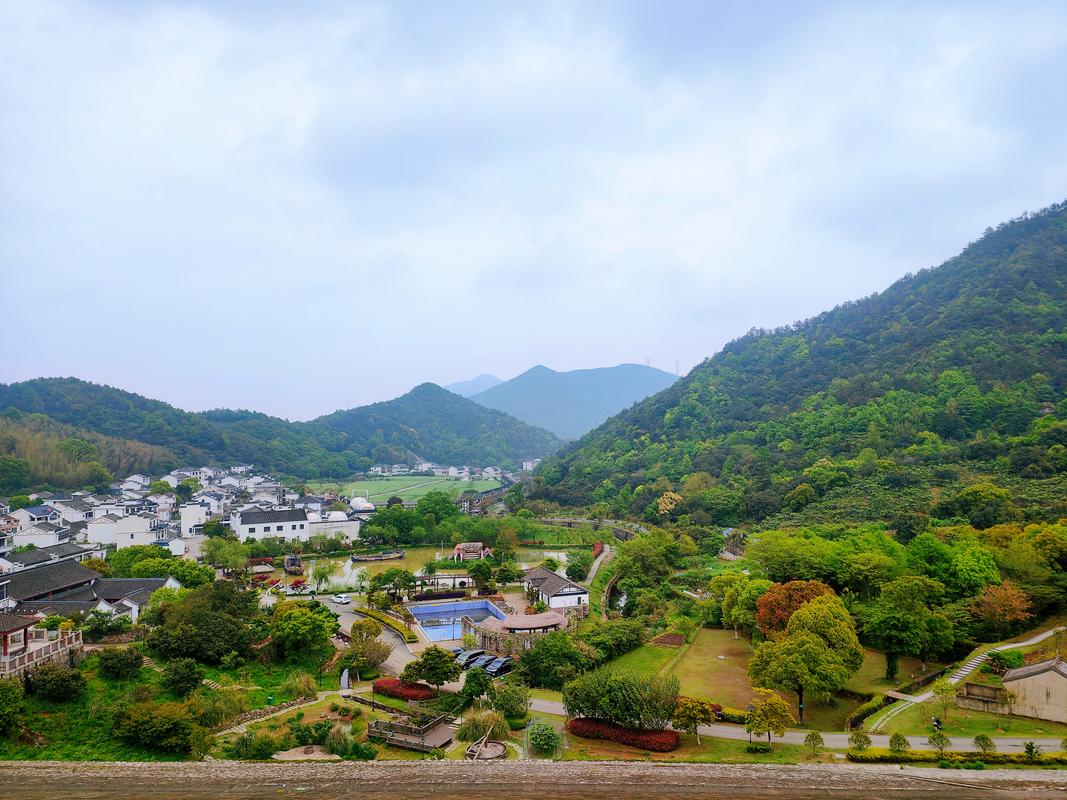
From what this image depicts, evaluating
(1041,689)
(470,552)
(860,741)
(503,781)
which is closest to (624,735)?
(503,781)

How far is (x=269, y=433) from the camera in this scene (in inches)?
4099

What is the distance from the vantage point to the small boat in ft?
130

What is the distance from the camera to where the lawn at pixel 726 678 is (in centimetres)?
1736

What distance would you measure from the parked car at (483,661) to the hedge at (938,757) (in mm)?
12134

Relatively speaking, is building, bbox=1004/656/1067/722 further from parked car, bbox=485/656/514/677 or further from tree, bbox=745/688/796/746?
parked car, bbox=485/656/514/677

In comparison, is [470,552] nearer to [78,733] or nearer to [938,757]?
[78,733]

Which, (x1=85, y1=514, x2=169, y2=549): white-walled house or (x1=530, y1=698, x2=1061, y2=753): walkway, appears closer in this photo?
(x1=530, y1=698, x2=1061, y2=753): walkway

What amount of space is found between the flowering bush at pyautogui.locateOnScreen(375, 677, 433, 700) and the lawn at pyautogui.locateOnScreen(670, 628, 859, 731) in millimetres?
7953

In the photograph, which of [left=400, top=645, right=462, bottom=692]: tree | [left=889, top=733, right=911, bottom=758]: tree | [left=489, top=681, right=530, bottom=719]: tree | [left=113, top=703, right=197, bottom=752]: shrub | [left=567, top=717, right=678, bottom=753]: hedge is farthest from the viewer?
[left=400, top=645, right=462, bottom=692]: tree

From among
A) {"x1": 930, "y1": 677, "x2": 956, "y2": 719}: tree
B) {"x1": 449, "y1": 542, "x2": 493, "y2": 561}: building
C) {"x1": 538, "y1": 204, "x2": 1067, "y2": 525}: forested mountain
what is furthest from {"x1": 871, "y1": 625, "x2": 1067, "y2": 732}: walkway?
{"x1": 449, "y1": 542, "x2": 493, "y2": 561}: building

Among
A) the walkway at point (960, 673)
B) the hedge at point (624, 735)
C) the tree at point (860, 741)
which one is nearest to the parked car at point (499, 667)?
the hedge at point (624, 735)

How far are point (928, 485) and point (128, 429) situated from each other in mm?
90577

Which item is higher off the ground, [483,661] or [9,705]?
[9,705]

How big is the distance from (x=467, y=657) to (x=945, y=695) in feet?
49.1
